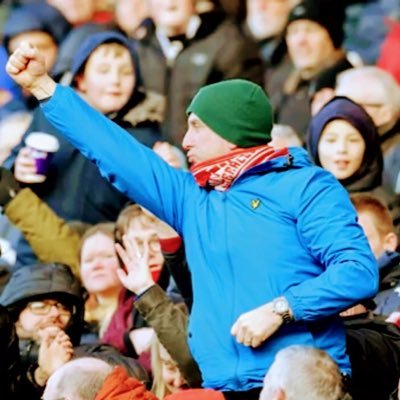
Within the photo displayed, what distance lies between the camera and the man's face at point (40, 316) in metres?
10.0

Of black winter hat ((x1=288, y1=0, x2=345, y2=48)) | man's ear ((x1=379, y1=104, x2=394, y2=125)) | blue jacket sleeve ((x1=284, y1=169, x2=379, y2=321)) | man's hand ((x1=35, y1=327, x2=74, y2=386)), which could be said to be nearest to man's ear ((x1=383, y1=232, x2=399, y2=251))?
man's ear ((x1=379, y1=104, x2=394, y2=125))

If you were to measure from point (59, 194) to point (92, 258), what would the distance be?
110 centimetres

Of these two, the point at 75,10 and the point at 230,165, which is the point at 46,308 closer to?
the point at 230,165

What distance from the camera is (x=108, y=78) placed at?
1215 centimetres

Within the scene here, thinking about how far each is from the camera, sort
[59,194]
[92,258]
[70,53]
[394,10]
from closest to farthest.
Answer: [92,258] < [59,194] < [70,53] < [394,10]

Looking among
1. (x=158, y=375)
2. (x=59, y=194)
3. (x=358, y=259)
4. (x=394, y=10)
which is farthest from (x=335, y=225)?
(x=394, y=10)

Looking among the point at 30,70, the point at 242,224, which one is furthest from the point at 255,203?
the point at 30,70

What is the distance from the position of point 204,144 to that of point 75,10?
24.4 ft

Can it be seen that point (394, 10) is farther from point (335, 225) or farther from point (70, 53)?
point (335, 225)

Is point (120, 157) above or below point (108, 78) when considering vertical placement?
above

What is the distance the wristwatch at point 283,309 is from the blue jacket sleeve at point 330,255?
0.07ft

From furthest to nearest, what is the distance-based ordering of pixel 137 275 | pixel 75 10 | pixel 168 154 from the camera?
1. pixel 75 10
2. pixel 168 154
3. pixel 137 275

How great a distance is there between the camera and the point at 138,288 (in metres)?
8.91

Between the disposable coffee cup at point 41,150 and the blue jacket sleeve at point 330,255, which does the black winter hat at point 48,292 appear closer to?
the disposable coffee cup at point 41,150
